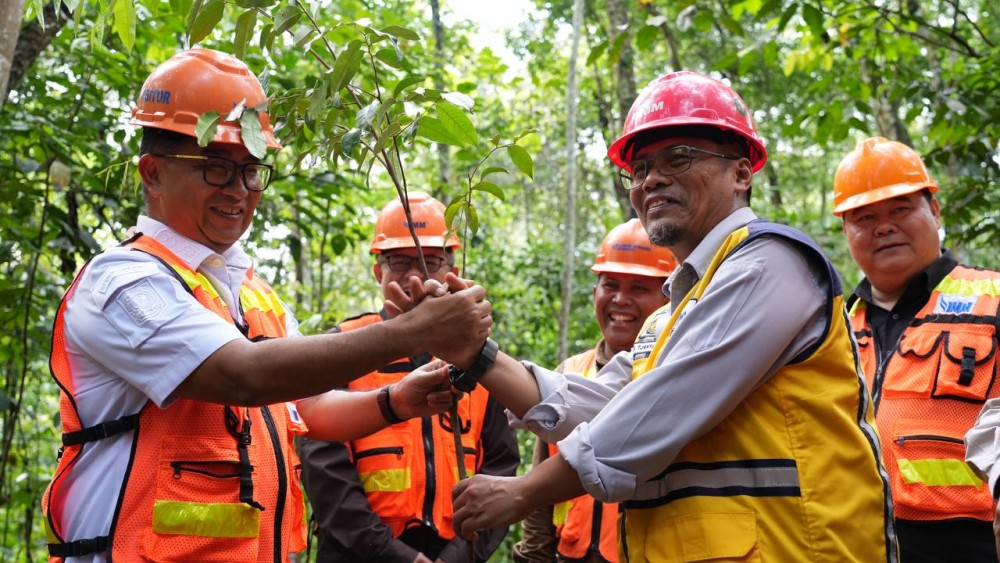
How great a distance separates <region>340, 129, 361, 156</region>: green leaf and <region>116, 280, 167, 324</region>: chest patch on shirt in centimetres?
65

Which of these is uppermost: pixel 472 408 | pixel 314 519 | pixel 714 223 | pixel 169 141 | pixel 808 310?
pixel 169 141

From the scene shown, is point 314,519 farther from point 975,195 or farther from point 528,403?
point 975,195

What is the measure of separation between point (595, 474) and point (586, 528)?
193 centimetres

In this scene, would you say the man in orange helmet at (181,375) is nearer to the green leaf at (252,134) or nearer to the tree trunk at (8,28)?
the green leaf at (252,134)

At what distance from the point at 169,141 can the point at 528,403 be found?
55.1 inches

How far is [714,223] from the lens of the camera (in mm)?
2809

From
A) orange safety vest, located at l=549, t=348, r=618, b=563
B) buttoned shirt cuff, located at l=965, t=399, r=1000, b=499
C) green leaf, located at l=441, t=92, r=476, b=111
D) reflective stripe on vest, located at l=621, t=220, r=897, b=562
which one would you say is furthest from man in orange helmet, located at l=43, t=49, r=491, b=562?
orange safety vest, located at l=549, t=348, r=618, b=563

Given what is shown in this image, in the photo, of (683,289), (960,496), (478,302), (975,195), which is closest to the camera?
(478,302)

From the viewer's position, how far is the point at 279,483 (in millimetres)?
2559

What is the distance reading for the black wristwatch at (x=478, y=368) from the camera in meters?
2.77

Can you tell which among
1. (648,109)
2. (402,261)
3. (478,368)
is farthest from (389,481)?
(648,109)

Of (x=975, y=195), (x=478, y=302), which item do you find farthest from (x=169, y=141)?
(x=975, y=195)

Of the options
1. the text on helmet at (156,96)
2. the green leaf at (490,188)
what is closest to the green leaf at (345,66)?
the green leaf at (490,188)

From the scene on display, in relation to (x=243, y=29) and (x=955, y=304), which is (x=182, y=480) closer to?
(x=243, y=29)
